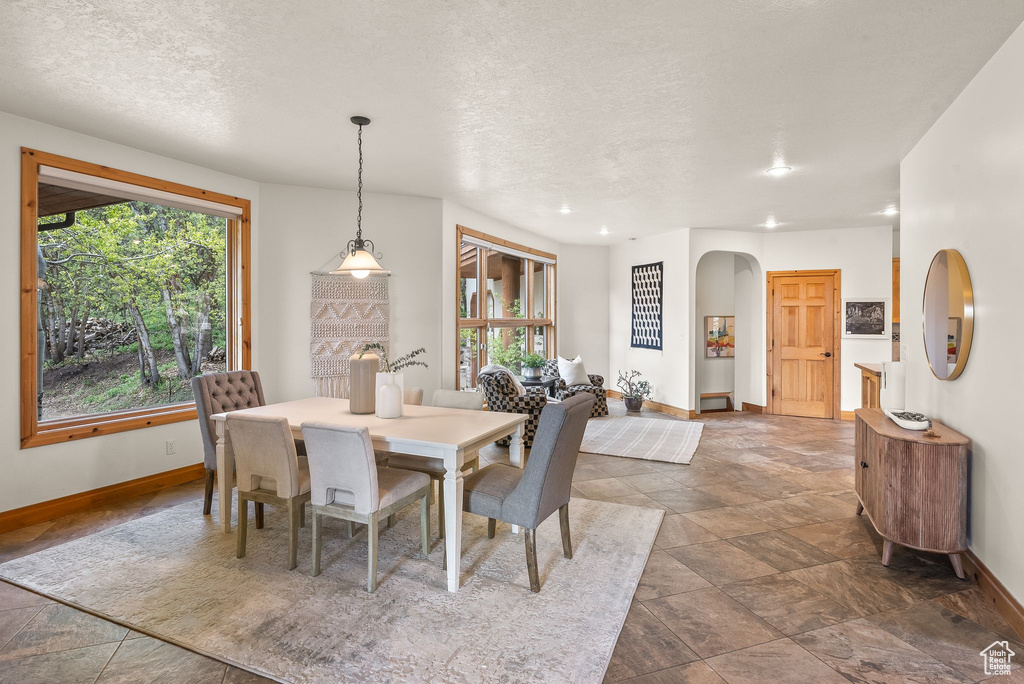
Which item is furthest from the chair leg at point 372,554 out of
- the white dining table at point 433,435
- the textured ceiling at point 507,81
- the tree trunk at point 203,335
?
the tree trunk at point 203,335

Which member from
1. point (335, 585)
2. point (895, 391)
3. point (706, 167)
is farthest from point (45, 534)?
point (895, 391)

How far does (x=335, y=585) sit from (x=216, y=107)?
2815 mm

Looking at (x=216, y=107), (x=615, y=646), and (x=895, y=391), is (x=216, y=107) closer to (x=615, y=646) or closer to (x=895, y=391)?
(x=615, y=646)

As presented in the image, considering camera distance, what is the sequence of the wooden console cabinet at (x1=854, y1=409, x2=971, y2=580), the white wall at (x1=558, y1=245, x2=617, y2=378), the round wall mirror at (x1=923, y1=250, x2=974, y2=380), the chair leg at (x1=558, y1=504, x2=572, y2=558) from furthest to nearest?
the white wall at (x1=558, y1=245, x2=617, y2=378) → the chair leg at (x1=558, y1=504, x2=572, y2=558) → the round wall mirror at (x1=923, y1=250, x2=974, y2=380) → the wooden console cabinet at (x1=854, y1=409, x2=971, y2=580)

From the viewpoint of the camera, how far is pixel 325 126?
3438mm

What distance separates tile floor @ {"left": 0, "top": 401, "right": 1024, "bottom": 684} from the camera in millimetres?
1988

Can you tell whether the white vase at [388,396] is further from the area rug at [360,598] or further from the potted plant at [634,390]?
the potted plant at [634,390]

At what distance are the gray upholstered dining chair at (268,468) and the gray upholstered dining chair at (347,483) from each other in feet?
0.50

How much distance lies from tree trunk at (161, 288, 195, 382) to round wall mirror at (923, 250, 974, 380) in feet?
17.9

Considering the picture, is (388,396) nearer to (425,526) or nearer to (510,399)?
(425,526)

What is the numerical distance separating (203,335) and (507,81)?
349 cm

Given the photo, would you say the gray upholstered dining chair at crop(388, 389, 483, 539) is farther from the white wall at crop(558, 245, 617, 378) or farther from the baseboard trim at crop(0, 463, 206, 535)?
the white wall at crop(558, 245, 617, 378)

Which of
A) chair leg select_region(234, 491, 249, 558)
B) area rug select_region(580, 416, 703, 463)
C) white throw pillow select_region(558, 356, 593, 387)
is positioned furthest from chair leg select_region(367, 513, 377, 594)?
white throw pillow select_region(558, 356, 593, 387)

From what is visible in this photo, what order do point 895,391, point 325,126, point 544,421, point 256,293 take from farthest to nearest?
point 256,293 → point 895,391 → point 325,126 → point 544,421
